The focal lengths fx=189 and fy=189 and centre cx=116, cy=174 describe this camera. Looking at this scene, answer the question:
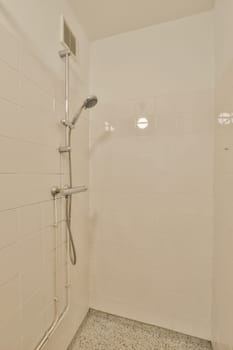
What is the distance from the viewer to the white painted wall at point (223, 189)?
0.95m

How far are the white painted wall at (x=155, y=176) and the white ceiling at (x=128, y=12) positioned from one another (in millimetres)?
59

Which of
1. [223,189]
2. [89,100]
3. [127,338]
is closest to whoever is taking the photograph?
[223,189]

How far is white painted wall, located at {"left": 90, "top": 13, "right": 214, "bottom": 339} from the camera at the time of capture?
1.30 meters

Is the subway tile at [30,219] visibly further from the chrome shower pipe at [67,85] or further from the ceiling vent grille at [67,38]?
the ceiling vent grille at [67,38]

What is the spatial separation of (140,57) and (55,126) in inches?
34.3

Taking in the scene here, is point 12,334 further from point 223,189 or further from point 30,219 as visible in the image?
point 223,189

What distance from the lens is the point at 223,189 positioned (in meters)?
1.07

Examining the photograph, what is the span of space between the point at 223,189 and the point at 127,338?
121 cm

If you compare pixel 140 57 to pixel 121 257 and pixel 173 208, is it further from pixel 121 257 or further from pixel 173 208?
pixel 121 257

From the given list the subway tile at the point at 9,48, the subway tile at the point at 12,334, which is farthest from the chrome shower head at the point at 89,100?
the subway tile at the point at 12,334

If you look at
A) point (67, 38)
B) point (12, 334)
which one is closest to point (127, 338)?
point (12, 334)

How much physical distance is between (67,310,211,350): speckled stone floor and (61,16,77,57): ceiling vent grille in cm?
193

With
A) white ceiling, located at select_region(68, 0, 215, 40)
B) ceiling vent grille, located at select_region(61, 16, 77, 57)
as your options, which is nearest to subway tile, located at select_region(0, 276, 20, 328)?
ceiling vent grille, located at select_region(61, 16, 77, 57)

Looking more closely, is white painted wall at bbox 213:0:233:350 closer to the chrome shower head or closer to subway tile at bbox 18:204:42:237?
the chrome shower head
